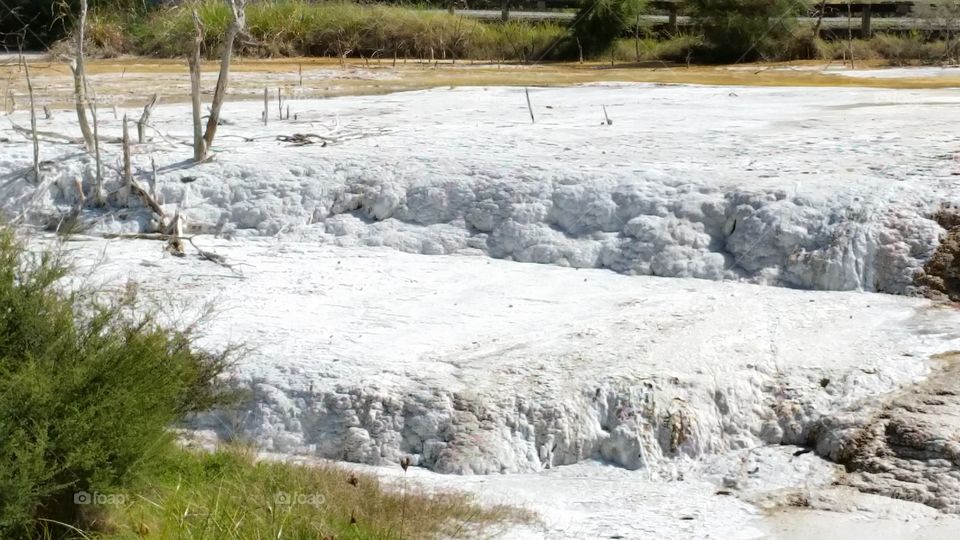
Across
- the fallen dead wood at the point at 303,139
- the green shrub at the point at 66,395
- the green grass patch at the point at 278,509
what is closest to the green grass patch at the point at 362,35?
the fallen dead wood at the point at 303,139

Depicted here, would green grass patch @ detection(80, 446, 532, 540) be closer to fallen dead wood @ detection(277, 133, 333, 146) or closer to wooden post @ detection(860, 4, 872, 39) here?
fallen dead wood @ detection(277, 133, 333, 146)

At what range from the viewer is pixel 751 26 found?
76.5 ft

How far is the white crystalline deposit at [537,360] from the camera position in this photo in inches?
300

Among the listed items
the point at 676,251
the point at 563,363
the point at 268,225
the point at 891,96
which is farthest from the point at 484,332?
the point at 891,96

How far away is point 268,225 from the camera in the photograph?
11.3m

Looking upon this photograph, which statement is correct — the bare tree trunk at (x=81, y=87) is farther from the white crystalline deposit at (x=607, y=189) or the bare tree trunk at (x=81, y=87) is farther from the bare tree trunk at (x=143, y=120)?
the bare tree trunk at (x=143, y=120)

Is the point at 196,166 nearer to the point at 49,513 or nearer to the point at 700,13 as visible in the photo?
the point at 49,513

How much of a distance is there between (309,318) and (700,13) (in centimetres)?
1669

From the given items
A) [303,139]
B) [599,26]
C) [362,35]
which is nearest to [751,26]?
[599,26]

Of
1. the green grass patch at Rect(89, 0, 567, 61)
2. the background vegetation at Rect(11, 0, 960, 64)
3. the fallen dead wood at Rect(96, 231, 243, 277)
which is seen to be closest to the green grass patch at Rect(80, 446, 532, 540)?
the fallen dead wood at Rect(96, 231, 243, 277)

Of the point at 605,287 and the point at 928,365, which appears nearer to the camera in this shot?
Answer: the point at 928,365
